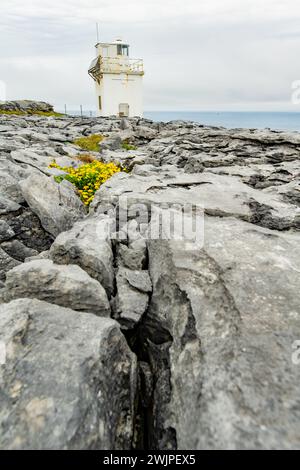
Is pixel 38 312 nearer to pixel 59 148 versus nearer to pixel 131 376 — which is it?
pixel 131 376

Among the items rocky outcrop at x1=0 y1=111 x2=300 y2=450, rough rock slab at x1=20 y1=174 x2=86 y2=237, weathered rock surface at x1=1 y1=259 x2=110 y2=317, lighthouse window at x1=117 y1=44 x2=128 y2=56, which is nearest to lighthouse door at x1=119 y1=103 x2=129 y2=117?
lighthouse window at x1=117 y1=44 x2=128 y2=56

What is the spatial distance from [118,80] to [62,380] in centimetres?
7047

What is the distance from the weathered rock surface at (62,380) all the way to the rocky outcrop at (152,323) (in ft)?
0.05

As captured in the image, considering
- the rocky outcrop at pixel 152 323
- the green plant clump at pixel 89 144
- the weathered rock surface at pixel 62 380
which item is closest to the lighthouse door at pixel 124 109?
the green plant clump at pixel 89 144

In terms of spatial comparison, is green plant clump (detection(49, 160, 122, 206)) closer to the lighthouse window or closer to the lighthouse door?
the lighthouse door

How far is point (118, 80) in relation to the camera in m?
67.6

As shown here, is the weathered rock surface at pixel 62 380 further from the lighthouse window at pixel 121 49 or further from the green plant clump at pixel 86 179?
the lighthouse window at pixel 121 49

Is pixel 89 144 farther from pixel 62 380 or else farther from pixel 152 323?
pixel 62 380

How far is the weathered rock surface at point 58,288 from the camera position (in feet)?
19.0

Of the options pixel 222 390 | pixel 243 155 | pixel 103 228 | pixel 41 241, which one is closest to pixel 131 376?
pixel 222 390

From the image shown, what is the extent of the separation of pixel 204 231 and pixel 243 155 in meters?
13.2

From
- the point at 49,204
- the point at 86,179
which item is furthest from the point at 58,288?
the point at 86,179

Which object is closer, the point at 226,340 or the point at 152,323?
the point at 226,340

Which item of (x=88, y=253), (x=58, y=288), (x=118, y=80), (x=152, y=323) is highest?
(x=118, y=80)
